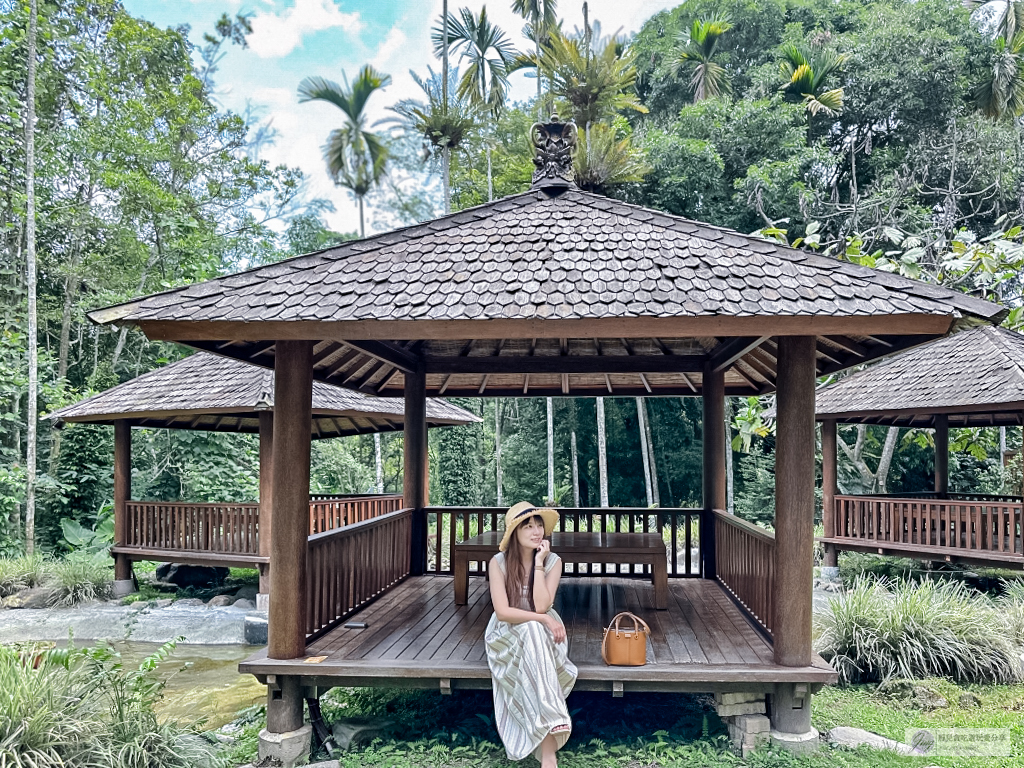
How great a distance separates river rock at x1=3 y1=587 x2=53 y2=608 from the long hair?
32.2 feet

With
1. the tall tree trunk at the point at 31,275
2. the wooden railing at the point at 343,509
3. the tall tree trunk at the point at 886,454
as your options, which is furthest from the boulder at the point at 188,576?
the tall tree trunk at the point at 886,454

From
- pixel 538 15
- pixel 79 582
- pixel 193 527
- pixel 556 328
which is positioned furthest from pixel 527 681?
pixel 538 15

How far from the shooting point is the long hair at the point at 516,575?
13.7 feet

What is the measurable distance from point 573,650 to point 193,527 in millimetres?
7989

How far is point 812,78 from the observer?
17.6 meters

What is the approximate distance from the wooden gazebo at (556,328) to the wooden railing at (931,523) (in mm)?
5136

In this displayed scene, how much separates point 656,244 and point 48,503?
13.9 metres

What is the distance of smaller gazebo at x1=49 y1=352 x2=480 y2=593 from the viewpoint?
9.90 metres

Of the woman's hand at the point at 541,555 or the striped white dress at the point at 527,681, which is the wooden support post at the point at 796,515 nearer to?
the striped white dress at the point at 527,681

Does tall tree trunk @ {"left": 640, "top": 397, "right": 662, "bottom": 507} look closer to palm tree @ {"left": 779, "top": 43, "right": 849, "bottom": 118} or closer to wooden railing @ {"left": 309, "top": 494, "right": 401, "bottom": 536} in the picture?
palm tree @ {"left": 779, "top": 43, "right": 849, "bottom": 118}

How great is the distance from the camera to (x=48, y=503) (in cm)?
1373

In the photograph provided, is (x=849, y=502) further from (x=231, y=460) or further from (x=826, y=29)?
(x=826, y=29)

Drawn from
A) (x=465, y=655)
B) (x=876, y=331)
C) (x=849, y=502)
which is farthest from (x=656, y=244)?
(x=849, y=502)

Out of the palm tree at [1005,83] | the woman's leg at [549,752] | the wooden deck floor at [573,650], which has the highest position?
the palm tree at [1005,83]
